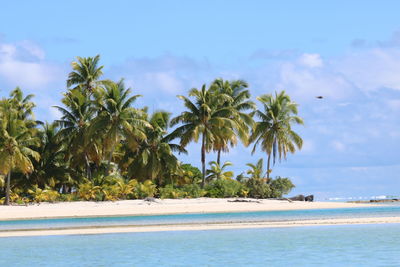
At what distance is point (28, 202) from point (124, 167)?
479 inches

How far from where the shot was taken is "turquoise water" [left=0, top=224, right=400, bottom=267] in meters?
16.4

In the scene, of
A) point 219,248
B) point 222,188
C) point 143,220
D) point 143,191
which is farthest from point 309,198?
point 219,248

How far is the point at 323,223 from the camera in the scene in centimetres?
2906

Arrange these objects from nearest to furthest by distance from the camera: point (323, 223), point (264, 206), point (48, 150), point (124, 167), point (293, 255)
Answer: point (293, 255), point (323, 223), point (264, 206), point (48, 150), point (124, 167)

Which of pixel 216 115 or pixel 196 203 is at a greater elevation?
pixel 216 115

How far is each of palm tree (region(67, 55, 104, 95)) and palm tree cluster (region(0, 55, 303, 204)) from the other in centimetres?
9

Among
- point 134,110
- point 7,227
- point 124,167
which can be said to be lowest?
point 7,227

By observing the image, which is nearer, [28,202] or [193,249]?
[193,249]

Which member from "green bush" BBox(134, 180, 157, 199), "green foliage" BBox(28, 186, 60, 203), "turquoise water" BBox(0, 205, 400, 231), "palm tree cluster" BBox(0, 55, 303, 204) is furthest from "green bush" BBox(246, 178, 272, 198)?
"green foliage" BBox(28, 186, 60, 203)

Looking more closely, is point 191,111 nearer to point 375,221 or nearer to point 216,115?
point 216,115

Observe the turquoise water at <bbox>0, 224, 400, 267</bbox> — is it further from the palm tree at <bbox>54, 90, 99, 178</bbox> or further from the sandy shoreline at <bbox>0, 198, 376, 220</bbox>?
the palm tree at <bbox>54, 90, 99, 178</bbox>

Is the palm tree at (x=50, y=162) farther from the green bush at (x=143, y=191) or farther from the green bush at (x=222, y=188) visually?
the green bush at (x=222, y=188)

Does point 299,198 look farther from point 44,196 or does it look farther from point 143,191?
point 44,196

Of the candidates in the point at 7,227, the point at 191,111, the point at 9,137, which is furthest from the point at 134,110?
the point at 7,227
